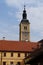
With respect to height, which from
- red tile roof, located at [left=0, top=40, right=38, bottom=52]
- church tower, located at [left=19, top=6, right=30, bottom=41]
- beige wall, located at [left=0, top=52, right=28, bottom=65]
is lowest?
beige wall, located at [left=0, top=52, right=28, bottom=65]

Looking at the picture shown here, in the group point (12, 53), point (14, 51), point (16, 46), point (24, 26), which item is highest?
point (24, 26)

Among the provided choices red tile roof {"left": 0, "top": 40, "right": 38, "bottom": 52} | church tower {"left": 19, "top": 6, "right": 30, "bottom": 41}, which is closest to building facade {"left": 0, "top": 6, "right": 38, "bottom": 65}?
red tile roof {"left": 0, "top": 40, "right": 38, "bottom": 52}

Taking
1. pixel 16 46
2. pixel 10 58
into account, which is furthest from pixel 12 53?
pixel 16 46

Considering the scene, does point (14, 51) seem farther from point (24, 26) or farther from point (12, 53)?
point (24, 26)

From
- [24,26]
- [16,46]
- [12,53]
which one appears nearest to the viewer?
[12,53]

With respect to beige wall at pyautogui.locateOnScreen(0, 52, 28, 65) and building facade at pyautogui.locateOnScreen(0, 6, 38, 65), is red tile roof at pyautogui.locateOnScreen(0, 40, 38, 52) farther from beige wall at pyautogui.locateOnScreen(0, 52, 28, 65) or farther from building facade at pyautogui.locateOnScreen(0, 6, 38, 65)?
beige wall at pyautogui.locateOnScreen(0, 52, 28, 65)

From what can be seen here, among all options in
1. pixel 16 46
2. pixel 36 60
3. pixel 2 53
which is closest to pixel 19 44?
pixel 16 46

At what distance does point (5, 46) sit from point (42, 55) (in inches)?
2551

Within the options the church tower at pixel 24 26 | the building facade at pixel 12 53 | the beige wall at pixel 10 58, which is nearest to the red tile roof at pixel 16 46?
the building facade at pixel 12 53

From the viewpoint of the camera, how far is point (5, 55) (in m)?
85.7

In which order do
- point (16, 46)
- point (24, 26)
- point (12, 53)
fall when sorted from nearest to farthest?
point (12, 53), point (16, 46), point (24, 26)

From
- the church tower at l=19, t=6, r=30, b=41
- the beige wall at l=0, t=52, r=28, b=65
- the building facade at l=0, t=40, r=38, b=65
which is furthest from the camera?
the church tower at l=19, t=6, r=30, b=41

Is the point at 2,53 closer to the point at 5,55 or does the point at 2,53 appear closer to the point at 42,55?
the point at 5,55

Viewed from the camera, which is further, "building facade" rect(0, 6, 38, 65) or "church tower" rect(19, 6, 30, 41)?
"church tower" rect(19, 6, 30, 41)
